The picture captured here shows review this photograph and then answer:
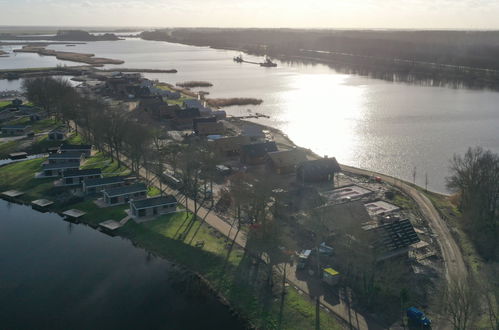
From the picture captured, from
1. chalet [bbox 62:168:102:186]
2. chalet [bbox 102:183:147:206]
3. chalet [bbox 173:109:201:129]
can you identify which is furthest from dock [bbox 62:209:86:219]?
chalet [bbox 173:109:201:129]

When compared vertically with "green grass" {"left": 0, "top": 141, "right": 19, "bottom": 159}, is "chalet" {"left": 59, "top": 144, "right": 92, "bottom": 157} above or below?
above

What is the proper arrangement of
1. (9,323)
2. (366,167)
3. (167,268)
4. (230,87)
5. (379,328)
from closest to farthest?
(379,328) → (9,323) → (167,268) → (366,167) → (230,87)

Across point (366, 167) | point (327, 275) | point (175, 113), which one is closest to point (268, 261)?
point (327, 275)

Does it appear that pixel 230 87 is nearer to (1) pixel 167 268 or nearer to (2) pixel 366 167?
(2) pixel 366 167

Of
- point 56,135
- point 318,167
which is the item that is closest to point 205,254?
point 318,167

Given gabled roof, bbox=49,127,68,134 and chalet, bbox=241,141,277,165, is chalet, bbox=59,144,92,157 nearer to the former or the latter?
gabled roof, bbox=49,127,68,134

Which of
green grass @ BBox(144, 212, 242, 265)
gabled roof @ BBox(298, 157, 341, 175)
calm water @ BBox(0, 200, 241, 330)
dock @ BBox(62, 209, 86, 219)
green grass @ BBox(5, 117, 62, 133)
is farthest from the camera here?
green grass @ BBox(5, 117, 62, 133)
